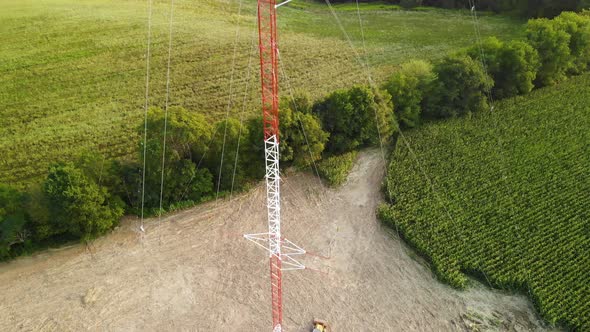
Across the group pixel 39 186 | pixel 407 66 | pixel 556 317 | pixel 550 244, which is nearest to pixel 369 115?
pixel 407 66

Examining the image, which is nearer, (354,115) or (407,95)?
(354,115)

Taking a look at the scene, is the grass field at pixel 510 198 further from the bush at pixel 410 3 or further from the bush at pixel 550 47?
the bush at pixel 410 3

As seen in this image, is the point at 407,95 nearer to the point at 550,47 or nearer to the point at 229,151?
the point at 550,47

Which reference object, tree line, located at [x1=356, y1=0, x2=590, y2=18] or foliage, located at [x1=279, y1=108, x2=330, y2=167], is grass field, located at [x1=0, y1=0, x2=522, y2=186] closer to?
tree line, located at [x1=356, y1=0, x2=590, y2=18]

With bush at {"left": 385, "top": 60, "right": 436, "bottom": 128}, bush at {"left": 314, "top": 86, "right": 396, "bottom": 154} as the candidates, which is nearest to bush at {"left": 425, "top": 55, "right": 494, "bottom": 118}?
bush at {"left": 385, "top": 60, "right": 436, "bottom": 128}

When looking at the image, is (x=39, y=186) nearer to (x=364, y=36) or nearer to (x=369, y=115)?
(x=369, y=115)

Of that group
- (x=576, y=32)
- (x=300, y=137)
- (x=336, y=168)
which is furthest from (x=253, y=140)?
(x=576, y=32)
